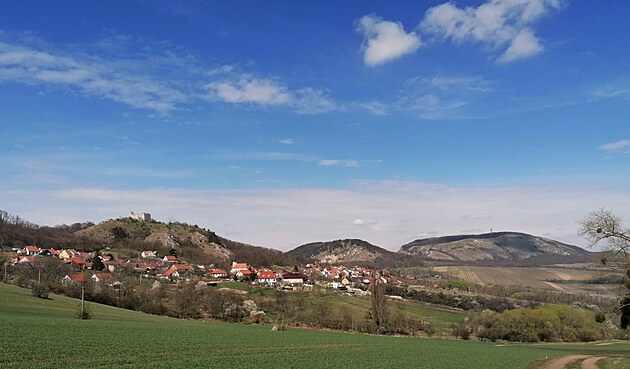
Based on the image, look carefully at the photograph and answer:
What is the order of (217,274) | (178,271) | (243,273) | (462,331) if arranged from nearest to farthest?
(462,331) < (178,271) < (217,274) < (243,273)

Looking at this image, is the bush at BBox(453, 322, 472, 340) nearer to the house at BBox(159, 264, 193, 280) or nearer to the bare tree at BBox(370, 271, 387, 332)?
the bare tree at BBox(370, 271, 387, 332)

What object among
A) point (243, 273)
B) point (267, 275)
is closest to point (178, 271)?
Result: point (243, 273)

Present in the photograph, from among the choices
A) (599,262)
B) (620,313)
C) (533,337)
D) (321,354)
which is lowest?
(533,337)

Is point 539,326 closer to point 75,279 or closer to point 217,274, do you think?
point 75,279

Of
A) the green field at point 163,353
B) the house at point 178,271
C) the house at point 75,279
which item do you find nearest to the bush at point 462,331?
the green field at point 163,353

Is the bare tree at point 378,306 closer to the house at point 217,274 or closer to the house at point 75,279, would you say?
Result: the house at point 75,279

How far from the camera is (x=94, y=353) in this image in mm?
30781

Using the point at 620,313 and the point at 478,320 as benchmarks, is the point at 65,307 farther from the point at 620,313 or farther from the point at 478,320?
the point at 478,320

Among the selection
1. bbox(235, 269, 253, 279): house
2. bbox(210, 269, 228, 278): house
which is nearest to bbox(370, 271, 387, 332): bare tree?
bbox(210, 269, 228, 278): house

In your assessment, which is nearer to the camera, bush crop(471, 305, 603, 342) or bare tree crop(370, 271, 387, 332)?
bare tree crop(370, 271, 387, 332)

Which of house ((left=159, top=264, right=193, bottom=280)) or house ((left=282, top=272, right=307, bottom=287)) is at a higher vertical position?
house ((left=159, top=264, right=193, bottom=280))

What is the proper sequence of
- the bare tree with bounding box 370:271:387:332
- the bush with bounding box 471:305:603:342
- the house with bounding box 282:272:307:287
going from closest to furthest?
the bare tree with bounding box 370:271:387:332, the bush with bounding box 471:305:603:342, the house with bounding box 282:272:307:287

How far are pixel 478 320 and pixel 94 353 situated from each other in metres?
94.5

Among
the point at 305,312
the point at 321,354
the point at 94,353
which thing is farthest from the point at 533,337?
the point at 94,353
